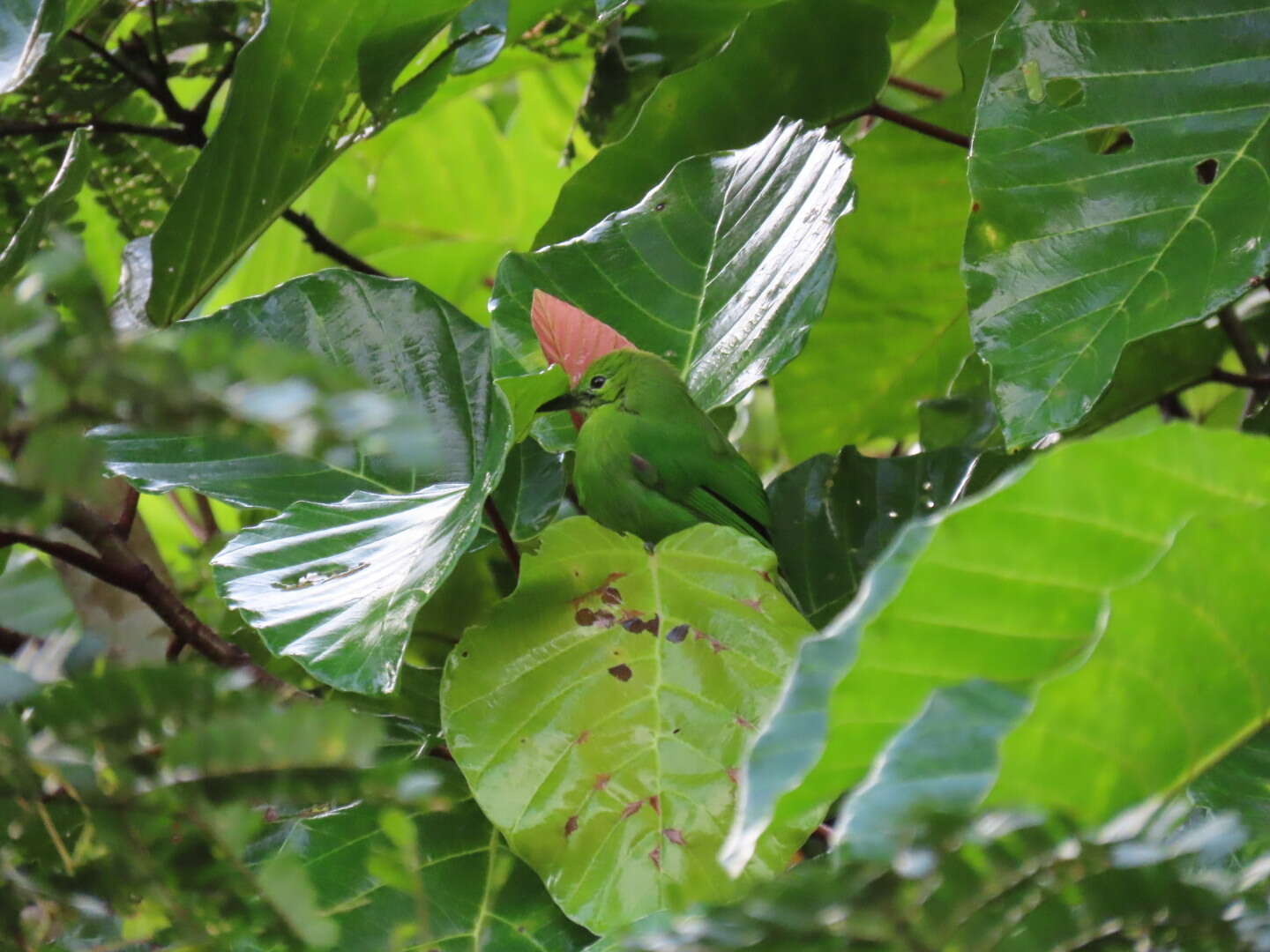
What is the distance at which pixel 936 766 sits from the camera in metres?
0.63

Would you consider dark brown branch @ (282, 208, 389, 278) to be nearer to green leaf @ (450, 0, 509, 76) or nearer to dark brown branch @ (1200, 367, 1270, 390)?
green leaf @ (450, 0, 509, 76)

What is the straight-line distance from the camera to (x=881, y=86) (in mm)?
1807

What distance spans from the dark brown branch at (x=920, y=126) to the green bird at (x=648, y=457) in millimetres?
485

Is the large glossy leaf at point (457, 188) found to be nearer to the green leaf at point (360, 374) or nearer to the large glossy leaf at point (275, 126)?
the large glossy leaf at point (275, 126)

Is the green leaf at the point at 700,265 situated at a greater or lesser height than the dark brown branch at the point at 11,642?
greater

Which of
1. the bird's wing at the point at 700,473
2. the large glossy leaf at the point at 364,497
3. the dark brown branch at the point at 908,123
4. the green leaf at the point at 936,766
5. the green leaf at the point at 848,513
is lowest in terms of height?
the bird's wing at the point at 700,473

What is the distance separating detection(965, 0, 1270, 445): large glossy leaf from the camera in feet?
4.29

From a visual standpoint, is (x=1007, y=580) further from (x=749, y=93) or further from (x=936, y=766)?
(x=749, y=93)

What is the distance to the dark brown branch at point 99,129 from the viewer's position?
1818 millimetres

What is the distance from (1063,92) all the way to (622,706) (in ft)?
3.17

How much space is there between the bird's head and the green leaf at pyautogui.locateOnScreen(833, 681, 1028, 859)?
132 cm

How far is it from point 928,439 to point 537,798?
1.00 m

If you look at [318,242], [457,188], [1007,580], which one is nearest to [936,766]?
[1007,580]

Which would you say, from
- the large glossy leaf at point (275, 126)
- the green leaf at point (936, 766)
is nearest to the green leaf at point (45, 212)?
the large glossy leaf at point (275, 126)
